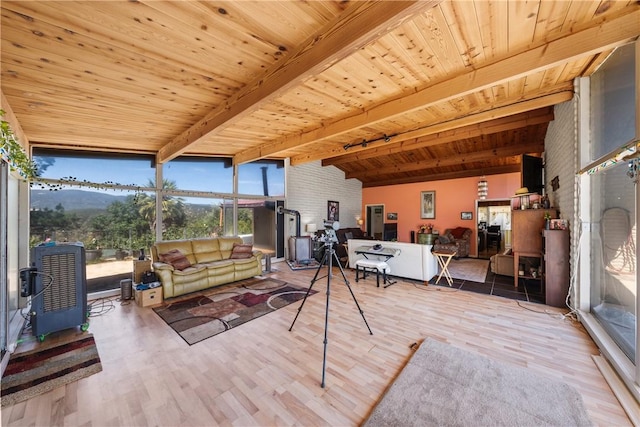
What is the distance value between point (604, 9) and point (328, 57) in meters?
2.10

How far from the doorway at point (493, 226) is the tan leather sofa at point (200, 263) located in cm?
761

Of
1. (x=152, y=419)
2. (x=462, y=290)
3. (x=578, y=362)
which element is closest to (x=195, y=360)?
(x=152, y=419)

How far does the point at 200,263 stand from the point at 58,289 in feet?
6.51

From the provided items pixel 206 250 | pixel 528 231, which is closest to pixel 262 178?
Answer: pixel 206 250

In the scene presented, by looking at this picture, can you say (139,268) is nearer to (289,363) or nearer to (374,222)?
(289,363)

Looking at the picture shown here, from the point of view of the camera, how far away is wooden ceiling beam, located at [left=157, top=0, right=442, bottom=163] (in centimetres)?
143

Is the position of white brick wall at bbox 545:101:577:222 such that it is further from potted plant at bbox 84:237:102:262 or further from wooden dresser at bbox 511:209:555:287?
potted plant at bbox 84:237:102:262

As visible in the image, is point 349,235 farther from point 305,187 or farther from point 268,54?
point 268,54

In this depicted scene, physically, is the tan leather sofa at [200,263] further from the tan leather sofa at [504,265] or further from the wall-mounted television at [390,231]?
the tan leather sofa at [504,265]

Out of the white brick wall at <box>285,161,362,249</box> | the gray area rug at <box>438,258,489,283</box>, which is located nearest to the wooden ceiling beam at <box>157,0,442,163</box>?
the white brick wall at <box>285,161,362,249</box>

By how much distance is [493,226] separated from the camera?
9.15m

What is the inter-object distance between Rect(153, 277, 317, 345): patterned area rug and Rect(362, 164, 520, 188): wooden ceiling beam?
6802 millimetres

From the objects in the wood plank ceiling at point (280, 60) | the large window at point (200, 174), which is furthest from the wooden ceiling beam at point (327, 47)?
the large window at point (200, 174)

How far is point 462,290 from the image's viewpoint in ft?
14.2
